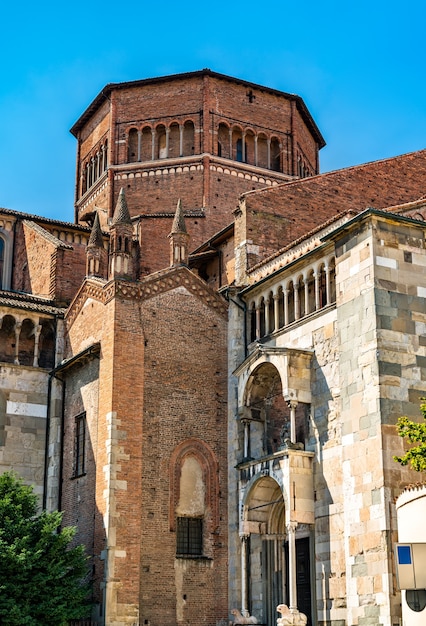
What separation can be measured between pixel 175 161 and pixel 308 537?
58.7 feet

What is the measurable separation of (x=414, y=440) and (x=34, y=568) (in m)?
8.28

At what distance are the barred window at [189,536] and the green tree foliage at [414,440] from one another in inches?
259

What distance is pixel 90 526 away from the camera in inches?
845

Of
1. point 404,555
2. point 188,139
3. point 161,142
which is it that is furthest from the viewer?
point 161,142

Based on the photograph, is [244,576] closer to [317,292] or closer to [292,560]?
[292,560]

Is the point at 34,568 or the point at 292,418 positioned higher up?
the point at 292,418

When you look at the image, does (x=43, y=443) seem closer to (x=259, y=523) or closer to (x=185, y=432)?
(x=185, y=432)

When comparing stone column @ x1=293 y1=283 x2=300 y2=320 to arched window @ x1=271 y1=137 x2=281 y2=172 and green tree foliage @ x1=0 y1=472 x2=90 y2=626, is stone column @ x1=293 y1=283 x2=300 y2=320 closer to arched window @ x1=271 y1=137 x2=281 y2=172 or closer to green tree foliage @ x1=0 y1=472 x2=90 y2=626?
green tree foliage @ x1=0 y1=472 x2=90 y2=626

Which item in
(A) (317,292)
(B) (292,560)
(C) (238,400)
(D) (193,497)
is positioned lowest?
(B) (292,560)

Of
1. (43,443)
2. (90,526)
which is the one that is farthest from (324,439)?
(43,443)

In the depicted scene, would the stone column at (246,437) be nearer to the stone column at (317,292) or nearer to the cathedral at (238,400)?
the cathedral at (238,400)

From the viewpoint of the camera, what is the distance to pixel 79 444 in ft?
76.5

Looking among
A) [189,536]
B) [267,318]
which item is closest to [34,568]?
[189,536]

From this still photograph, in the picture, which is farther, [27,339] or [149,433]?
[27,339]
